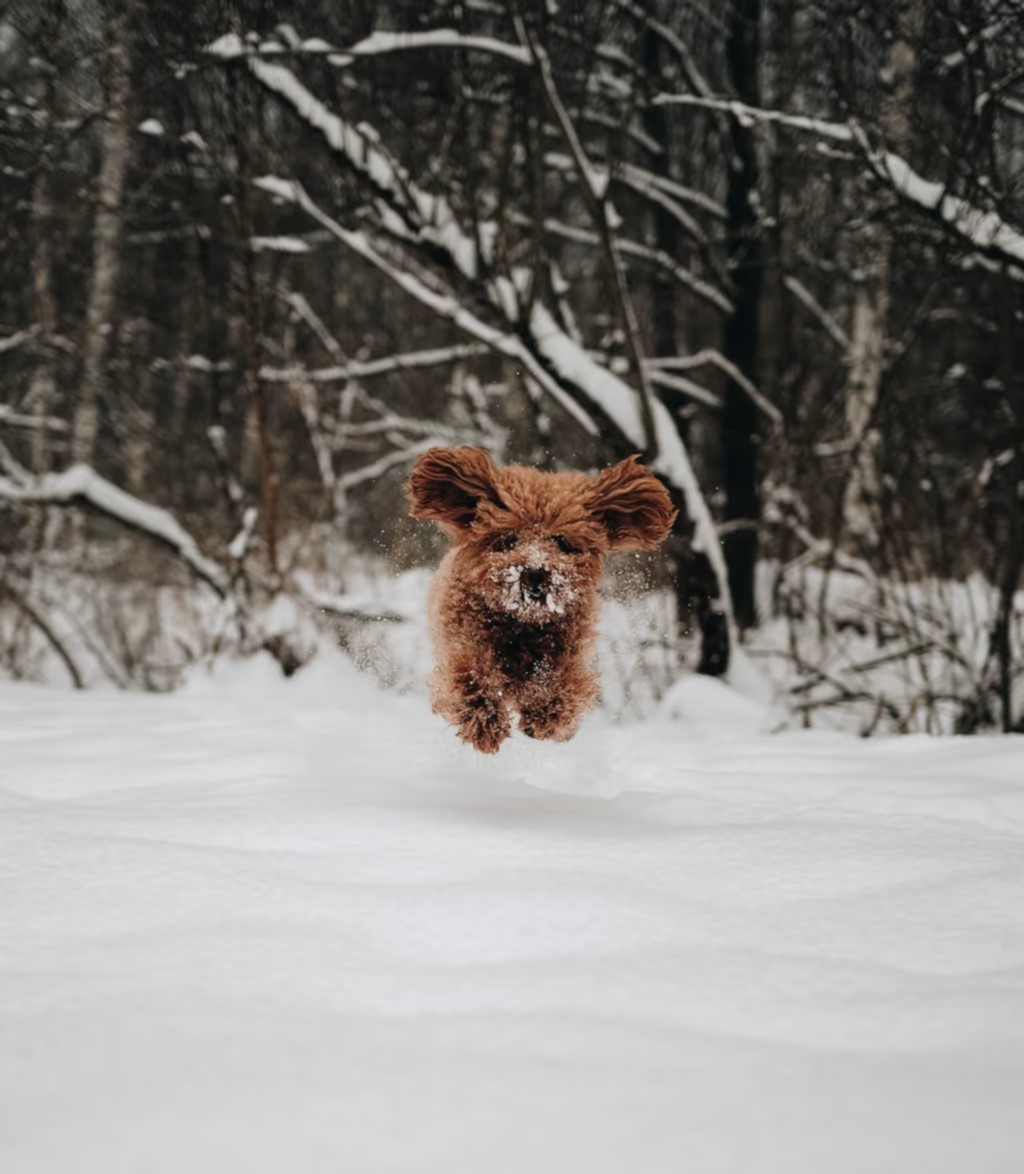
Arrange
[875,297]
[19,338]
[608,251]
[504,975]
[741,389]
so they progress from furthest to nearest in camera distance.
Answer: [19,338], [875,297], [741,389], [608,251], [504,975]

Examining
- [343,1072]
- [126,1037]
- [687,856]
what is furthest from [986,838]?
[126,1037]

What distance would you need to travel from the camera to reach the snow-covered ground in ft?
3.33

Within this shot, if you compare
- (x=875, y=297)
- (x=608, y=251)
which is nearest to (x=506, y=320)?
(x=608, y=251)

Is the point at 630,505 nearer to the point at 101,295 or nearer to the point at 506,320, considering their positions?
the point at 506,320

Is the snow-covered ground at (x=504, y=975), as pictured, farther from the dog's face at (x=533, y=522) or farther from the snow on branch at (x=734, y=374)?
the snow on branch at (x=734, y=374)

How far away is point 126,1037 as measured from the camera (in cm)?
119

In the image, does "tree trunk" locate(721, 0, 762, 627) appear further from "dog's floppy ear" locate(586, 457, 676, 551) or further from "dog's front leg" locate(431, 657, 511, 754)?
"dog's front leg" locate(431, 657, 511, 754)

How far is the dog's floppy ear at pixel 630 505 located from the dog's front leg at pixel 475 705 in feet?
1.52

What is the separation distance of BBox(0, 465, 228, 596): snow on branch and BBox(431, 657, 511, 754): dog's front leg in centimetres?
324

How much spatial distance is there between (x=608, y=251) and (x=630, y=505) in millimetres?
2138

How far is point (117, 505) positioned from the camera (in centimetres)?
509

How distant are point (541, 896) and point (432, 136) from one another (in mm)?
4515

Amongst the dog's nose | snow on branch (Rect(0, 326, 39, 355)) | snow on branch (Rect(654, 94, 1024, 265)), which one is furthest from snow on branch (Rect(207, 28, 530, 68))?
snow on branch (Rect(0, 326, 39, 355))

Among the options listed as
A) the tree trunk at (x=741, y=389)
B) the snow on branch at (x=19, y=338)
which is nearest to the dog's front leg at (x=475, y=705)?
the tree trunk at (x=741, y=389)
